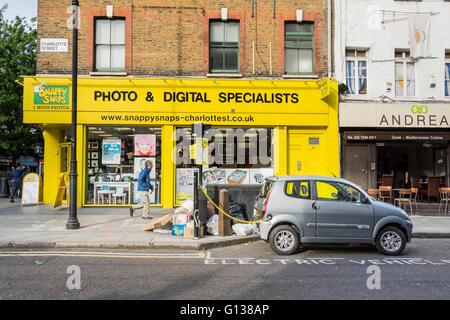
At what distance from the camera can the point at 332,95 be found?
45.7 feet

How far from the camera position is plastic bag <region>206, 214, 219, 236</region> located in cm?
903

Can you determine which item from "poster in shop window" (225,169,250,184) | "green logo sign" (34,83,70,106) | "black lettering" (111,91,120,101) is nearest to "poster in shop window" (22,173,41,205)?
"green logo sign" (34,83,70,106)

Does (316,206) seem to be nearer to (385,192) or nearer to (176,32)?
(385,192)

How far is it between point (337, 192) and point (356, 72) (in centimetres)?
843

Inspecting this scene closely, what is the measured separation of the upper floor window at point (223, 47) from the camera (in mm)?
14086

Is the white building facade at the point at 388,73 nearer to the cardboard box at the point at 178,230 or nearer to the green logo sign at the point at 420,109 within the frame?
the green logo sign at the point at 420,109

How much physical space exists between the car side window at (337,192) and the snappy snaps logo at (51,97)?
10.2 metres

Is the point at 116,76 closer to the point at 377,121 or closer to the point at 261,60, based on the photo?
the point at 261,60

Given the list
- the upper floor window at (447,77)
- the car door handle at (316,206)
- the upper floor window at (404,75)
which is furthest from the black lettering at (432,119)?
the car door handle at (316,206)

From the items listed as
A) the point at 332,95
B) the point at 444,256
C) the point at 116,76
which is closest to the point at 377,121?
the point at 332,95

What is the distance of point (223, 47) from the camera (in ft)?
46.3

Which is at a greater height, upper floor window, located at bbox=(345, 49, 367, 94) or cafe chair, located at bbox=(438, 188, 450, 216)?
upper floor window, located at bbox=(345, 49, 367, 94)

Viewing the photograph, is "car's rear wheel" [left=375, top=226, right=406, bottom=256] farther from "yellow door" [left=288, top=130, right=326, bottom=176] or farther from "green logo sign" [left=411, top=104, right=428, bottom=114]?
"green logo sign" [left=411, top=104, right=428, bottom=114]

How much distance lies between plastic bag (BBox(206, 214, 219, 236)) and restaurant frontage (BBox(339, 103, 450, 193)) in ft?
Result: 23.3
